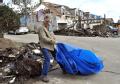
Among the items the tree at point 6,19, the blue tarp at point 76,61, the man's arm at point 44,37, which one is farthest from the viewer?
the tree at point 6,19

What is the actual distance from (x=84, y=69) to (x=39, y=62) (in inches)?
50.7

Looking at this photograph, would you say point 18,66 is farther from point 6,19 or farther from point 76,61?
point 6,19

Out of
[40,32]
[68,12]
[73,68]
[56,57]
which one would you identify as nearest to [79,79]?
[73,68]

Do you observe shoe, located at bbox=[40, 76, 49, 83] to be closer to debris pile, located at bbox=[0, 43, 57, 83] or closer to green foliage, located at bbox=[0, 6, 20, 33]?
debris pile, located at bbox=[0, 43, 57, 83]

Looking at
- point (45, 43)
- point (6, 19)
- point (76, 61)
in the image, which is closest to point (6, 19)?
point (6, 19)

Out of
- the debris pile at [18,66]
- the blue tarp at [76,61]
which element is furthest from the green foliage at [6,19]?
the blue tarp at [76,61]

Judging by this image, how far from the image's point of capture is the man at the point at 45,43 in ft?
26.1

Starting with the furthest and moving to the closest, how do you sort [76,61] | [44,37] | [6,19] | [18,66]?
[6,19], [76,61], [18,66], [44,37]

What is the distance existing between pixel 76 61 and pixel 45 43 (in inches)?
44.8

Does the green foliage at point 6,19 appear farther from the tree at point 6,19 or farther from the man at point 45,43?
the man at point 45,43

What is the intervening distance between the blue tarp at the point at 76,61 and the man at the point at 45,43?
566mm

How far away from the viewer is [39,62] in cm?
844

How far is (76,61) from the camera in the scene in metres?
8.59

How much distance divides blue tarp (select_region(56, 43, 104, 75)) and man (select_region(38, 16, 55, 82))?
1.86ft
